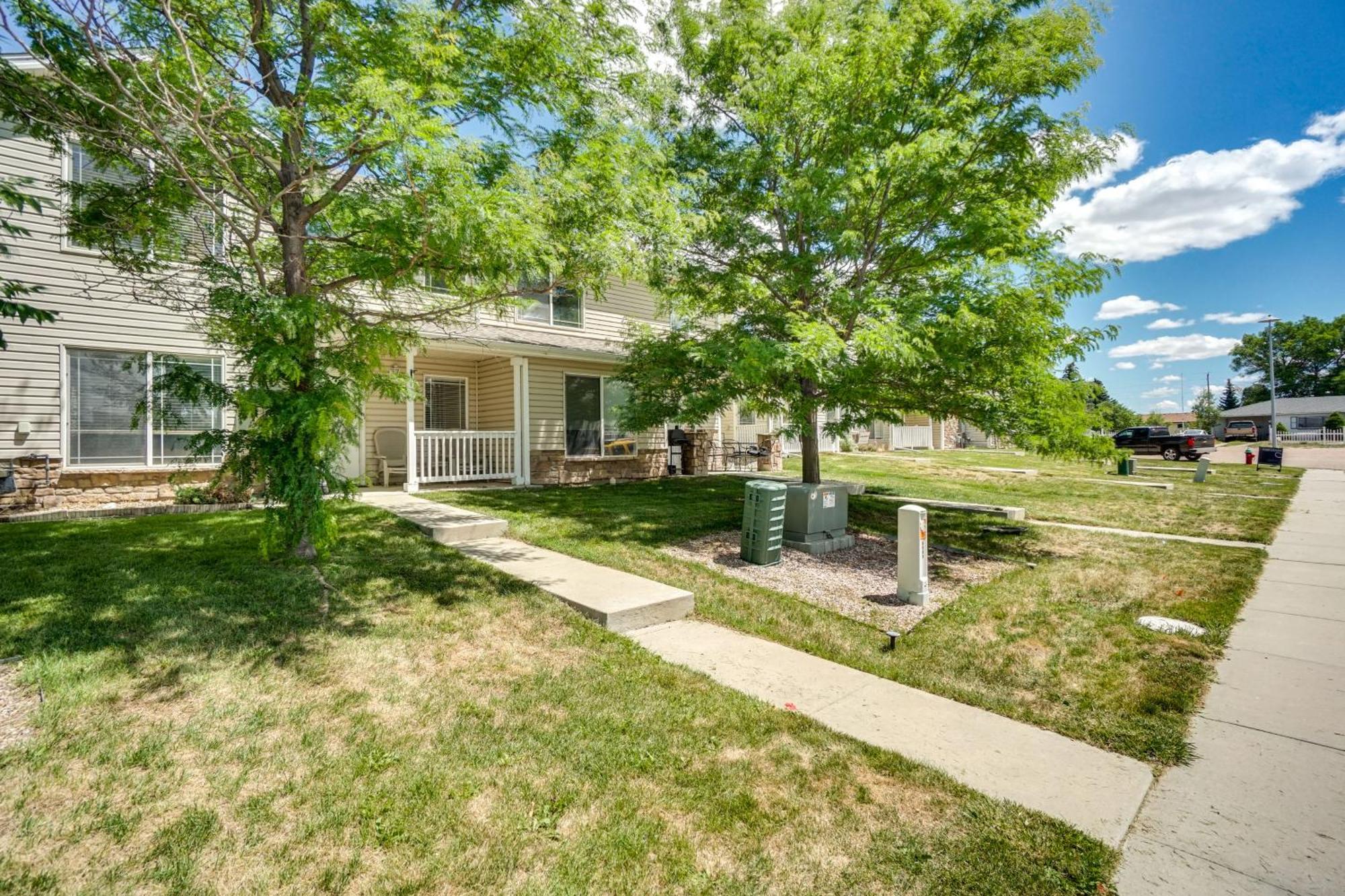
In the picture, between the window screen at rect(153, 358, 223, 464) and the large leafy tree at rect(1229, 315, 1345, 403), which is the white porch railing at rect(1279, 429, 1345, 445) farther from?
the window screen at rect(153, 358, 223, 464)

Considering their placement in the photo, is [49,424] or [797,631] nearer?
[797,631]

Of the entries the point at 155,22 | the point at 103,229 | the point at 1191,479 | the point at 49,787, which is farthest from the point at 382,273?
the point at 1191,479

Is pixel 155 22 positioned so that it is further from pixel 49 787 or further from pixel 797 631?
pixel 797 631

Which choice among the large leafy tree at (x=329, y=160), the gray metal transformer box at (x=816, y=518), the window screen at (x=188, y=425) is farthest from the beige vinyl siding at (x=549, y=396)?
the large leafy tree at (x=329, y=160)

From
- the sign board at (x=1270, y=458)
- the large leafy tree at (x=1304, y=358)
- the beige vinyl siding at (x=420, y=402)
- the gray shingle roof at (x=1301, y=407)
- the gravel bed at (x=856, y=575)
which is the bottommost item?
the gravel bed at (x=856, y=575)

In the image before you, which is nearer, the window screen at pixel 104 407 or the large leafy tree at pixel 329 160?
the large leafy tree at pixel 329 160

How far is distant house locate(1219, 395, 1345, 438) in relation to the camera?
173ft

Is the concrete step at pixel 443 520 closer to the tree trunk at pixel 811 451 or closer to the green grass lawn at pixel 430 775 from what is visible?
the green grass lawn at pixel 430 775

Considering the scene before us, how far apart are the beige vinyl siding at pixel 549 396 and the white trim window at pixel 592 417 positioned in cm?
16

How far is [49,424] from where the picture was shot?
888 cm

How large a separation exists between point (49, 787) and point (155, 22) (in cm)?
543

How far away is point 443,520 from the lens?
7.71 m

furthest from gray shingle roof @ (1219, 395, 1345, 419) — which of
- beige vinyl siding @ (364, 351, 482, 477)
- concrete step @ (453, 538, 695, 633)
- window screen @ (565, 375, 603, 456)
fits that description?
concrete step @ (453, 538, 695, 633)

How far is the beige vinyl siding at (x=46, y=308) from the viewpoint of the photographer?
8.64 m
